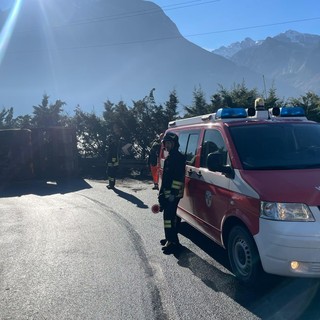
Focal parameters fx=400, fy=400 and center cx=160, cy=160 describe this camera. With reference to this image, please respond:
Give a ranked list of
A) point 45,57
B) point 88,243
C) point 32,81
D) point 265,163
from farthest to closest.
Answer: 1. point 45,57
2. point 32,81
3. point 88,243
4. point 265,163

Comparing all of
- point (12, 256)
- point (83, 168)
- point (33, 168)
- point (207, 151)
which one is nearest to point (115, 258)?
point (12, 256)

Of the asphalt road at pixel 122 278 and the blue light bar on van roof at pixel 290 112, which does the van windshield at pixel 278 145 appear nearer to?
the blue light bar on van roof at pixel 290 112

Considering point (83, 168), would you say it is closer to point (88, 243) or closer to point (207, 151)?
point (88, 243)

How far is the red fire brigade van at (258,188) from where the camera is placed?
13.2ft

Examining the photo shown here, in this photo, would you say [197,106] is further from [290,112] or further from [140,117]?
[290,112]

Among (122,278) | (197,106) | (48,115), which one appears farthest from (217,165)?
(48,115)

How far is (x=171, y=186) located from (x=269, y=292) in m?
2.17

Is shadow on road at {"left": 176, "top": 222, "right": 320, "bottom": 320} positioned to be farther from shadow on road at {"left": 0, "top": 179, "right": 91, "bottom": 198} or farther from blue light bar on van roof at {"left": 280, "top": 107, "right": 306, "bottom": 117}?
shadow on road at {"left": 0, "top": 179, "right": 91, "bottom": 198}

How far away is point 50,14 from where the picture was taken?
192875 mm

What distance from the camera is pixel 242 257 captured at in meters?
4.77

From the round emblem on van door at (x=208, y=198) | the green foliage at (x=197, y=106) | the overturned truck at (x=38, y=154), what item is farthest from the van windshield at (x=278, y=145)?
the green foliage at (x=197, y=106)

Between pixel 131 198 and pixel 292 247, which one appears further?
pixel 131 198

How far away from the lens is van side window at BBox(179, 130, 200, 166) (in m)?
6.39

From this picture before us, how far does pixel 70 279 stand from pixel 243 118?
332 cm
